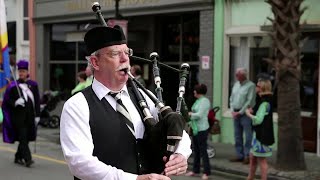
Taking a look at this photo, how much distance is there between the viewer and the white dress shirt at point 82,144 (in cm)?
282

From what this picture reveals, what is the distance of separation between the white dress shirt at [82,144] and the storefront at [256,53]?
9753mm

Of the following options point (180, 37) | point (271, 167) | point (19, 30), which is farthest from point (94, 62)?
point (19, 30)

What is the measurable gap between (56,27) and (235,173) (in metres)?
13.2

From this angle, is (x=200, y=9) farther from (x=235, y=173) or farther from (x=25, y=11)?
(x=25, y=11)

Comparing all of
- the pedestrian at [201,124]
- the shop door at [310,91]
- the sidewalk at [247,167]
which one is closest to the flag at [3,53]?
the pedestrian at [201,124]

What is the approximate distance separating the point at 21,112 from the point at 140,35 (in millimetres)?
7882

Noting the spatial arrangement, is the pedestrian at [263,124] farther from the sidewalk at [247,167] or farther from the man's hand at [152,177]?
the man's hand at [152,177]

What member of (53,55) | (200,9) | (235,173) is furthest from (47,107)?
(235,173)

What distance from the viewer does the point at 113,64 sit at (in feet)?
9.89

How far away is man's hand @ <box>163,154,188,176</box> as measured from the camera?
2941mm

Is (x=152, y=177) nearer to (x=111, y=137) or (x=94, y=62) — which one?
(x=111, y=137)

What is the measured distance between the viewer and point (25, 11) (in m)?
23.0

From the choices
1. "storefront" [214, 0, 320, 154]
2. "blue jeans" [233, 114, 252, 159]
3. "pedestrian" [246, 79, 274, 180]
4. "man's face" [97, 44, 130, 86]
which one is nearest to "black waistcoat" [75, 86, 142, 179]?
"man's face" [97, 44, 130, 86]

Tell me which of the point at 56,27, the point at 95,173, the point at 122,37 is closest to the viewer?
the point at 95,173
